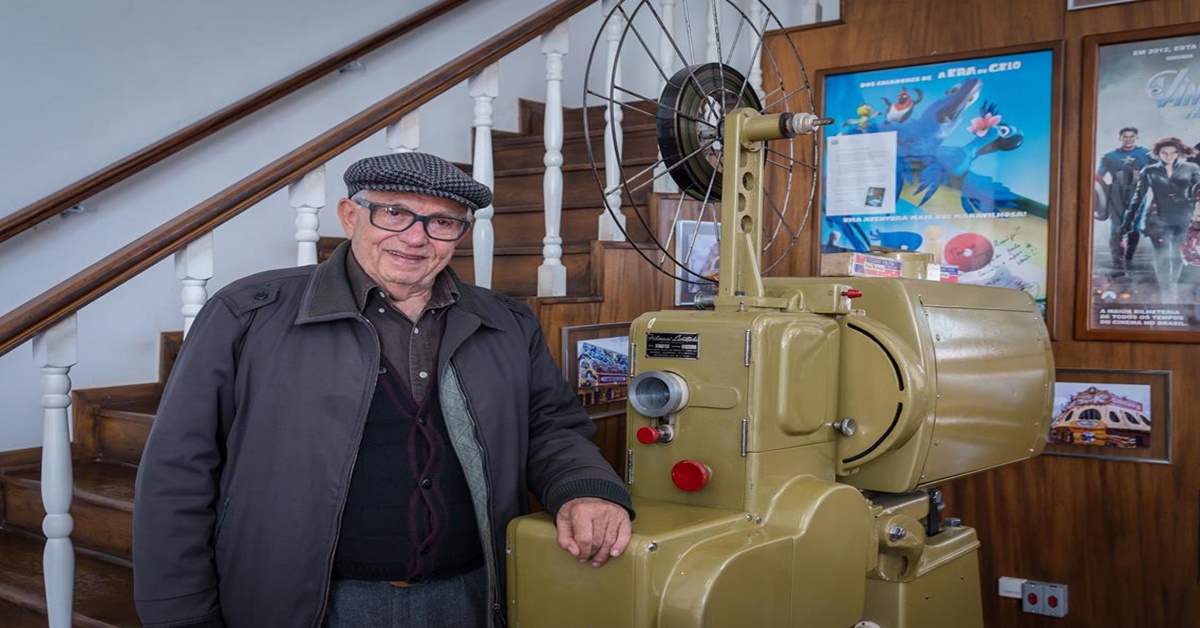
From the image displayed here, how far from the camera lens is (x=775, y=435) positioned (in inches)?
78.5

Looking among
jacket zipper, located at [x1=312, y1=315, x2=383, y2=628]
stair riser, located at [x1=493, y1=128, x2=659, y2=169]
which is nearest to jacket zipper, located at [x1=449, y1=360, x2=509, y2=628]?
jacket zipper, located at [x1=312, y1=315, x2=383, y2=628]

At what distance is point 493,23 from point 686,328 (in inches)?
138

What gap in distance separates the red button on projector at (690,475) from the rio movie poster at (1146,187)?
6.20 feet

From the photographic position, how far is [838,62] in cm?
366

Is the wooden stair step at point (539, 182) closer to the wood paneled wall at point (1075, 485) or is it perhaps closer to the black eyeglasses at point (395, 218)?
the wood paneled wall at point (1075, 485)

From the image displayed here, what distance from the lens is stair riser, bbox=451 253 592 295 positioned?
318cm

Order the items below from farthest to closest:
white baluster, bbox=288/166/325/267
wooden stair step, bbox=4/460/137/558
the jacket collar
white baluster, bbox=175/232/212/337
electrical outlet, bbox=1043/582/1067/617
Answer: electrical outlet, bbox=1043/582/1067/617 < wooden stair step, bbox=4/460/137/558 < white baluster, bbox=288/166/325/267 < white baluster, bbox=175/232/212/337 < the jacket collar

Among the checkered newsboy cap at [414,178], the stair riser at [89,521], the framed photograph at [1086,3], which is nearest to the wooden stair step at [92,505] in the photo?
the stair riser at [89,521]

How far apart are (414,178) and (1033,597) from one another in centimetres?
258

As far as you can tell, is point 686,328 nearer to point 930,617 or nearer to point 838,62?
point 930,617

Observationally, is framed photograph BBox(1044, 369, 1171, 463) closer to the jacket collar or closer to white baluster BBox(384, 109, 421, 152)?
white baluster BBox(384, 109, 421, 152)

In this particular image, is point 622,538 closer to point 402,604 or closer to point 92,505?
point 402,604

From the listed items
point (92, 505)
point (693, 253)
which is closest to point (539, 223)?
point (693, 253)

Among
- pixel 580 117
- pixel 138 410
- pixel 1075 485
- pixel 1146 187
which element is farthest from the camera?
pixel 580 117
